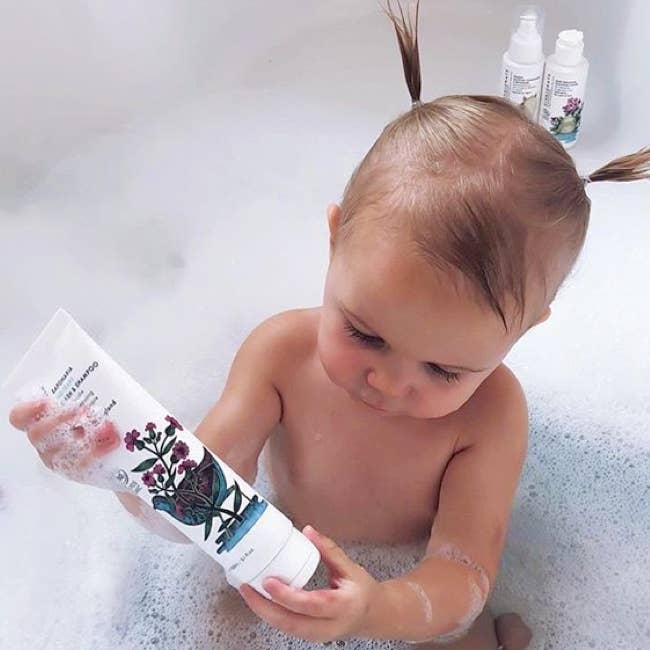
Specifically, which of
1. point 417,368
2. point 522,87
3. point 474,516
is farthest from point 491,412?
point 522,87

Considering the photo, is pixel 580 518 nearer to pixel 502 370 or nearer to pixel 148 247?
pixel 502 370

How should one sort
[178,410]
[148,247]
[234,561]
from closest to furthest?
[234,561]
[178,410]
[148,247]

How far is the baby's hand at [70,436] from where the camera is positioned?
575 mm

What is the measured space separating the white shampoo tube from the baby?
0.02m

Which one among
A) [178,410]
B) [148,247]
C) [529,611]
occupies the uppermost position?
[148,247]

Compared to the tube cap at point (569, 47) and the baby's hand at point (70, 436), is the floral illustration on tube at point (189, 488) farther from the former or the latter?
the tube cap at point (569, 47)

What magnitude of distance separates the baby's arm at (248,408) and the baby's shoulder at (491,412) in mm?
171

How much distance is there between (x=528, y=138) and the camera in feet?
2.14

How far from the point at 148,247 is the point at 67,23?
29 cm

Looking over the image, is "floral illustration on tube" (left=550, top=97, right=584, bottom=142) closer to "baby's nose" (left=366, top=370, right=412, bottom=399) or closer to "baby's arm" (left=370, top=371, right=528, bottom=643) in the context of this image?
"baby's arm" (left=370, top=371, right=528, bottom=643)

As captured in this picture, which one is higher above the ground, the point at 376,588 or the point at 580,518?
the point at 376,588

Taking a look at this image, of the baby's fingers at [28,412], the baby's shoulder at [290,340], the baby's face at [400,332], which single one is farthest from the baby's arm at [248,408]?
the baby's fingers at [28,412]

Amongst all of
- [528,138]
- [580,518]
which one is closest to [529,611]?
[580,518]

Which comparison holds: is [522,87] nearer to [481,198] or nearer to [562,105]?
[562,105]
